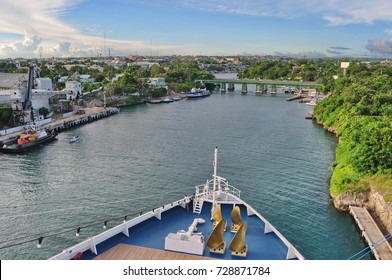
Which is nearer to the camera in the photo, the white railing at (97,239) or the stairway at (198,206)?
the white railing at (97,239)

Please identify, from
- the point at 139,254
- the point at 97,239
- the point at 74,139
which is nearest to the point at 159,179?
the point at 97,239

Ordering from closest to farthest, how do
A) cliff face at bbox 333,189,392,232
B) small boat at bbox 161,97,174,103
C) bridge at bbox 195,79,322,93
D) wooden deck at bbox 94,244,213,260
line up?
wooden deck at bbox 94,244,213,260, cliff face at bbox 333,189,392,232, small boat at bbox 161,97,174,103, bridge at bbox 195,79,322,93

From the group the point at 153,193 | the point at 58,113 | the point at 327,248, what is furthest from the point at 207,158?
the point at 58,113

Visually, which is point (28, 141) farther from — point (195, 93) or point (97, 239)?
point (195, 93)

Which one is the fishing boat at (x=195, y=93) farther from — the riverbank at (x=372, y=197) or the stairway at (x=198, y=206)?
the stairway at (x=198, y=206)

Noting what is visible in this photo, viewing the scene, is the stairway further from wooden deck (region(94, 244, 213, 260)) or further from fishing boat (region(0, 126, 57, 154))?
fishing boat (region(0, 126, 57, 154))

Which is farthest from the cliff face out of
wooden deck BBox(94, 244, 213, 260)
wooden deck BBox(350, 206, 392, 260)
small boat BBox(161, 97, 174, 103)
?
small boat BBox(161, 97, 174, 103)

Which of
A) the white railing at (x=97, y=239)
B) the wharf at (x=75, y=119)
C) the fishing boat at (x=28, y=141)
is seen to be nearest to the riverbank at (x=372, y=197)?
the white railing at (x=97, y=239)
